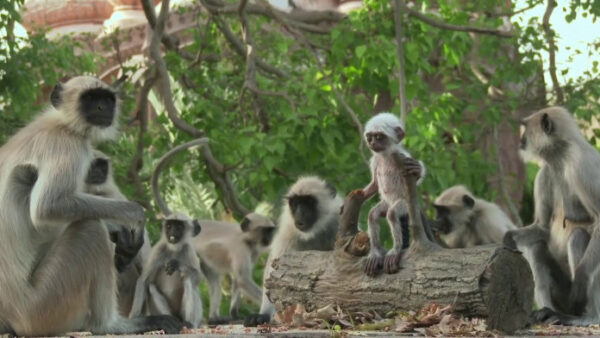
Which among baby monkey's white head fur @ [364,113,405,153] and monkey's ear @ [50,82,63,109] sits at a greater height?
monkey's ear @ [50,82,63,109]

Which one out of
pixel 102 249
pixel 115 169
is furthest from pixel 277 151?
pixel 102 249

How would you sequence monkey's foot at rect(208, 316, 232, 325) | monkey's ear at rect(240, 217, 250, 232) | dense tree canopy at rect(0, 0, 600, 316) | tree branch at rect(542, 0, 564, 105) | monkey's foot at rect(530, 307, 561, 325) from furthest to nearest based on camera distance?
tree branch at rect(542, 0, 564, 105), dense tree canopy at rect(0, 0, 600, 316), monkey's ear at rect(240, 217, 250, 232), monkey's foot at rect(208, 316, 232, 325), monkey's foot at rect(530, 307, 561, 325)

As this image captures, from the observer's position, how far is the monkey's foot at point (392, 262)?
16.1 ft

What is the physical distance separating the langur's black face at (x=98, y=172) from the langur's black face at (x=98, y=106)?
1390mm

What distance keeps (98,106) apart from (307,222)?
174 centimetres

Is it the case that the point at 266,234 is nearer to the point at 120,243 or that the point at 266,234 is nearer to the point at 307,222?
the point at 307,222

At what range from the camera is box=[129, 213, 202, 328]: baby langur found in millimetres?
7332

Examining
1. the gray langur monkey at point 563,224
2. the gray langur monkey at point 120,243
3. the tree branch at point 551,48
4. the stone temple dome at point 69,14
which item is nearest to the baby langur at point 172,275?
the gray langur monkey at point 120,243

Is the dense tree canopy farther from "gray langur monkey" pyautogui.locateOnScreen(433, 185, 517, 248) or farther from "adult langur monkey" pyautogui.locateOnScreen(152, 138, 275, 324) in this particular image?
"gray langur monkey" pyautogui.locateOnScreen(433, 185, 517, 248)

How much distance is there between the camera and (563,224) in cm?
663

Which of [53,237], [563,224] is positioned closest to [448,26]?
[563,224]

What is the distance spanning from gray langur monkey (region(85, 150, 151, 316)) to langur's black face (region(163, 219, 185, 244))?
258 millimetres

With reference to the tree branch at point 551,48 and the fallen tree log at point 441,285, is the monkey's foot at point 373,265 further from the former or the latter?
the tree branch at point 551,48

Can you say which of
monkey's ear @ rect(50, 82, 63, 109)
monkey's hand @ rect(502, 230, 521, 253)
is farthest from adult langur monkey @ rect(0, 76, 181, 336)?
monkey's hand @ rect(502, 230, 521, 253)
